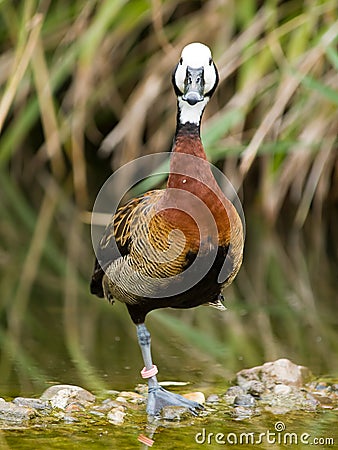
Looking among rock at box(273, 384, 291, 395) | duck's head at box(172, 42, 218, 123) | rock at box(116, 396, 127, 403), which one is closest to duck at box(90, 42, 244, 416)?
duck's head at box(172, 42, 218, 123)

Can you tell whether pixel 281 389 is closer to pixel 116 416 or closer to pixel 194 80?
pixel 116 416

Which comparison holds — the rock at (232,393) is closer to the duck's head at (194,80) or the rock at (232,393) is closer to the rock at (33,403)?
the rock at (33,403)

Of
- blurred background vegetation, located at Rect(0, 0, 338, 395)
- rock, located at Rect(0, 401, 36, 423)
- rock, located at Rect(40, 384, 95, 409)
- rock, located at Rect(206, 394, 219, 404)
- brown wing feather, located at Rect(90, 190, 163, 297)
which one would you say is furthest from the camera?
blurred background vegetation, located at Rect(0, 0, 338, 395)

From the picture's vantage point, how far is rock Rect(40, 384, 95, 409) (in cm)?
332

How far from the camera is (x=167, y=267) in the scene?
3.16 m

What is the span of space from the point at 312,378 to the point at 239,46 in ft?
8.41

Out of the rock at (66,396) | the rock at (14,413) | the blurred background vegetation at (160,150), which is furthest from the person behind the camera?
the blurred background vegetation at (160,150)

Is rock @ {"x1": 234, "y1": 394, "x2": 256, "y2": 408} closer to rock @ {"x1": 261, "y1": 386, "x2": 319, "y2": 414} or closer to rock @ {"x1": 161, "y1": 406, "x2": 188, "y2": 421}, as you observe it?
rock @ {"x1": 261, "y1": 386, "x2": 319, "y2": 414}

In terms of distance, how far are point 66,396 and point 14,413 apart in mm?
265

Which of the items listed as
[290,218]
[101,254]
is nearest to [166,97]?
[290,218]

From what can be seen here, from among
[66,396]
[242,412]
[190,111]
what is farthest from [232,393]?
[190,111]

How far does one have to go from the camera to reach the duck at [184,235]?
10.3 feet

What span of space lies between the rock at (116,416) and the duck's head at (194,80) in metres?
1.01

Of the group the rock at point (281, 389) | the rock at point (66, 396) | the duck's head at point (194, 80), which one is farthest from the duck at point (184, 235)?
the rock at point (281, 389)
